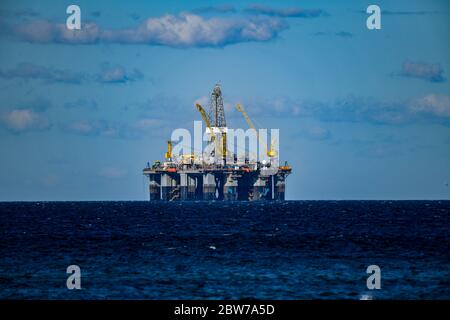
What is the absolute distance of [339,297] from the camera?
168 feet

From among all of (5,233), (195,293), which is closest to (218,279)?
(195,293)

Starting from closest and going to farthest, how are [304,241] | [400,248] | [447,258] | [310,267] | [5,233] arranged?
[310,267] < [447,258] < [400,248] < [304,241] < [5,233]

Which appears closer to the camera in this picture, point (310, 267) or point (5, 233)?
point (310, 267)

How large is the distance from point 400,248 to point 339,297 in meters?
33.4

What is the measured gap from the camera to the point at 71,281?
56.5 meters

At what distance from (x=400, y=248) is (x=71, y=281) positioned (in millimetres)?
36925

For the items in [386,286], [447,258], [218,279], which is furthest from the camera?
[447,258]
